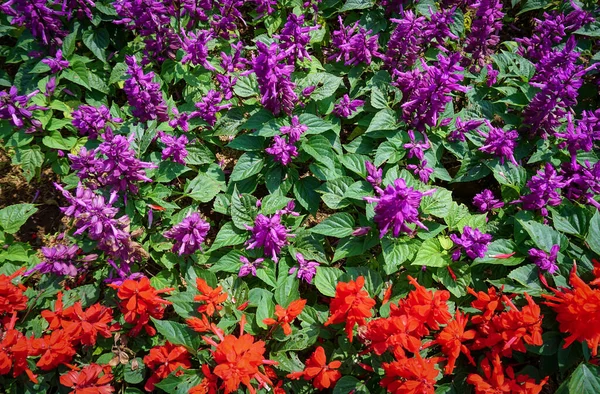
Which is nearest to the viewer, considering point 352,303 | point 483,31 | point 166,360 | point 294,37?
point 352,303

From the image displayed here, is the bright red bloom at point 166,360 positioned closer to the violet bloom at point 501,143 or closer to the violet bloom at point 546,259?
the violet bloom at point 546,259

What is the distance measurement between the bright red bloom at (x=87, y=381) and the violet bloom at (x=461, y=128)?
318 cm

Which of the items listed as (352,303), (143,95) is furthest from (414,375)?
(143,95)

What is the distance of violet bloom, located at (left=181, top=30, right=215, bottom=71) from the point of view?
4047 mm

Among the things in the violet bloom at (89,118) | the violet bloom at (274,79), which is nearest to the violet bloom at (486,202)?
the violet bloom at (274,79)

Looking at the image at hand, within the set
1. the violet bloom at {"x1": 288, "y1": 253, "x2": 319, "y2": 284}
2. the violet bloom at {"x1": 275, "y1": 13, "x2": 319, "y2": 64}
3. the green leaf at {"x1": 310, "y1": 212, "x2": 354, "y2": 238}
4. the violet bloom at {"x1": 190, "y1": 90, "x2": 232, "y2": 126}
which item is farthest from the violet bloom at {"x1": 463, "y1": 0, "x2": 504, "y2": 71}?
the violet bloom at {"x1": 288, "y1": 253, "x2": 319, "y2": 284}

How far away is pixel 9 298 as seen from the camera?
3.09 m

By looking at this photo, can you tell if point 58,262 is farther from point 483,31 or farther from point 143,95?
point 483,31

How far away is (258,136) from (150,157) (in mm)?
899

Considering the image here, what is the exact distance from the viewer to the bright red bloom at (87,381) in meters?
2.82

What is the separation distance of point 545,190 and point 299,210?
1911 mm

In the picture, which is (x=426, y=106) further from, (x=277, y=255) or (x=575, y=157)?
(x=277, y=255)

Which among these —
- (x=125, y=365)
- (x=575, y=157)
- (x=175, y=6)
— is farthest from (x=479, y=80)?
(x=125, y=365)

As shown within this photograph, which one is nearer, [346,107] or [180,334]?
[180,334]
